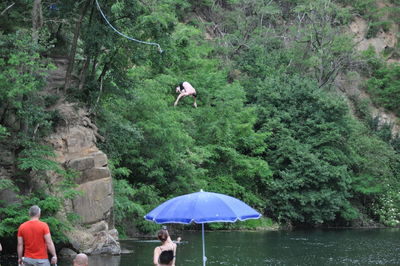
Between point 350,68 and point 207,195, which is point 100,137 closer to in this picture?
point 207,195

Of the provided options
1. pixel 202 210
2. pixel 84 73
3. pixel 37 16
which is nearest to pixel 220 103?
pixel 84 73

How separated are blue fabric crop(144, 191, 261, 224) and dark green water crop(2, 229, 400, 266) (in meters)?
9.81

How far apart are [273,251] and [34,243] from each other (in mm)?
16193

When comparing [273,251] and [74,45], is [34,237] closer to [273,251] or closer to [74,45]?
[273,251]

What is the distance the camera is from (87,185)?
23156 millimetres

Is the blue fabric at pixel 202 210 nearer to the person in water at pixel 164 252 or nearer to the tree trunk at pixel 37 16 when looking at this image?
the person in water at pixel 164 252

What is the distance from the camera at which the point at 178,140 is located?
32125 mm

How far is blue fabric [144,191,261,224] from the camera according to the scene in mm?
9406

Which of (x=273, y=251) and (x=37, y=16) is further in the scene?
(x=273, y=251)

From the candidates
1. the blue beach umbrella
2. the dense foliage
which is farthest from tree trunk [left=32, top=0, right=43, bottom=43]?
the blue beach umbrella

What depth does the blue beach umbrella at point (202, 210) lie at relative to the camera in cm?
941

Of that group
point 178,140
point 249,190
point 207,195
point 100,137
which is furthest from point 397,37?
point 207,195

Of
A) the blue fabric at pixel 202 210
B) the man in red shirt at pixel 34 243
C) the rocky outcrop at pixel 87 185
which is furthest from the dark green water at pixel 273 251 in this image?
the man in red shirt at pixel 34 243

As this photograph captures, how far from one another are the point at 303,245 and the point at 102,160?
32.1 feet
